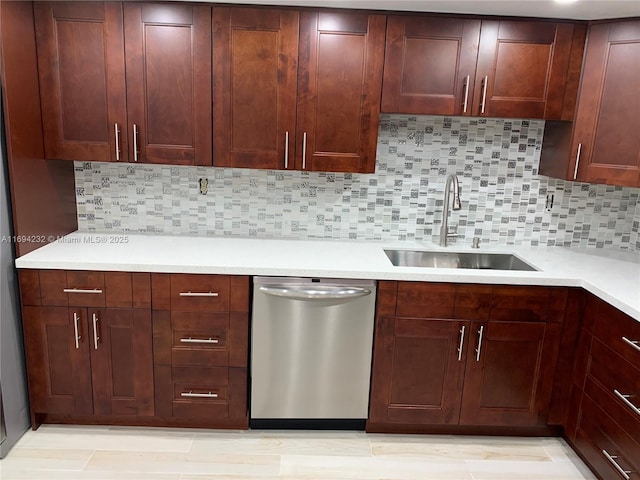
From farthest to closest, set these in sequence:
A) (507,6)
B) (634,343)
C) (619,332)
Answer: (507,6)
(619,332)
(634,343)

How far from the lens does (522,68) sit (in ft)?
8.06

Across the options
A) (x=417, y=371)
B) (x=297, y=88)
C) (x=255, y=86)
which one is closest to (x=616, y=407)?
(x=417, y=371)

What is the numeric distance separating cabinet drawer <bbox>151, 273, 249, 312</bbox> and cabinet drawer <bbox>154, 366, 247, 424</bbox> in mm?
322

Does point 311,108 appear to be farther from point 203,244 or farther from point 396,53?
point 203,244

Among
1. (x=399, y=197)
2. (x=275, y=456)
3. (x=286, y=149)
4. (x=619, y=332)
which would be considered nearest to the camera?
(x=619, y=332)

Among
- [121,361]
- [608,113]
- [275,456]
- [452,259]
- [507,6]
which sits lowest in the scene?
[275,456]

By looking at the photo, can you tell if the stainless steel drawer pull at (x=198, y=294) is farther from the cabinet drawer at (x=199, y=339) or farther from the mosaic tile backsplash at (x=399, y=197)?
the mosaic tile backsplash at (x=399, y=197)

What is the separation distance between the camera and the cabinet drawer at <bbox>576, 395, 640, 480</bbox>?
1.99 m

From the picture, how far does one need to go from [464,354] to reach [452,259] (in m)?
0.60

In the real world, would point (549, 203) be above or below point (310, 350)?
above

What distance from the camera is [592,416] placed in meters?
2.27

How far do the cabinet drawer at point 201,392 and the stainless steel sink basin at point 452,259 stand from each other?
1.06m

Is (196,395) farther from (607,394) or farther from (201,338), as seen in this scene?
(607,394)

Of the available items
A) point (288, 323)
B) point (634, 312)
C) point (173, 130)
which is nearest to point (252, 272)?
point (288, 323)
